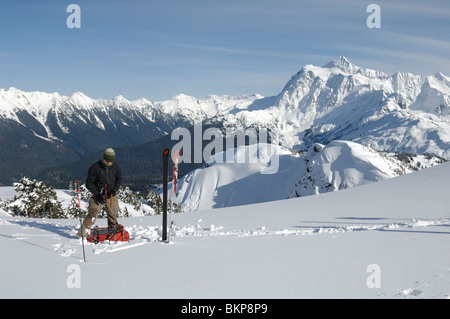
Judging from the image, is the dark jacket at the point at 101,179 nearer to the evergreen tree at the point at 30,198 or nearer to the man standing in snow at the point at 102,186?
the man standing in snow at the point at 102,186

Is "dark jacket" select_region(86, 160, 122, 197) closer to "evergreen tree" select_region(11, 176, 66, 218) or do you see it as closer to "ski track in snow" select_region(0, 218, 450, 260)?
"ski track in snow" select_region(0, 218, 450, 260)

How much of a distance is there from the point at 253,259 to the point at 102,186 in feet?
17.7

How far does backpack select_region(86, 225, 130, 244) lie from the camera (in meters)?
10.8

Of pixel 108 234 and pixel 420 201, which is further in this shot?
pixel 420 201

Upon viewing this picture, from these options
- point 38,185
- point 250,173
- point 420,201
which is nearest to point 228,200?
point 250,173

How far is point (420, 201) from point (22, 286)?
15504 millimetres

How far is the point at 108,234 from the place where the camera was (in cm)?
1092

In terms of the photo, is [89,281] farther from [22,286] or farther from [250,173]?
[250,173]

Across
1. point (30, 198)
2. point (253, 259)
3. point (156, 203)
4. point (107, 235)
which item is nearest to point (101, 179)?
point (107, 235)

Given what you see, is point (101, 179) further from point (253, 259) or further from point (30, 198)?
point (30, 198)

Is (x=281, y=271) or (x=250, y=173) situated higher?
(x=250, y=173)

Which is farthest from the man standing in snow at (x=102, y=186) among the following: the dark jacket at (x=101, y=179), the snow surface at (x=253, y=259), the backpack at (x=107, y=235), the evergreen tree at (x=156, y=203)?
the evergreen tree at (x=156, y=203)

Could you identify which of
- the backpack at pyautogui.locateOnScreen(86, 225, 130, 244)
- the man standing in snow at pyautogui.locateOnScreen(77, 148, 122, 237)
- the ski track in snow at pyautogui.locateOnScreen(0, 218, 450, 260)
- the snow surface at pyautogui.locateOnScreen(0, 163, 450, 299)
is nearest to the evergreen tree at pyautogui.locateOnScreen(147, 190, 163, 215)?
the ski track in snow at pyautogui.locateOnScreen(0, 218, 450, 260)

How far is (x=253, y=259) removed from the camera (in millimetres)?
8336
